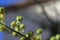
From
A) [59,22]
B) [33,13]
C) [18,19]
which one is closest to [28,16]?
[33,13]

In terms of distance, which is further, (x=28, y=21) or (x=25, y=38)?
(x=28, y=21)

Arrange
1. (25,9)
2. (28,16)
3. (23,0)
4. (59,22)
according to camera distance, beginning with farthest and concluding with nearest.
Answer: (25,9) → (28,16) → (23,0) → (59,22)

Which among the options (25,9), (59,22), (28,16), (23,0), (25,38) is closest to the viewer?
(25,38)

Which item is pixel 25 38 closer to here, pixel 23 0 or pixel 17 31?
pixel 17 31

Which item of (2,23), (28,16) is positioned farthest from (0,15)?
(28,16)

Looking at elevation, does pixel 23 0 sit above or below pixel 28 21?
above

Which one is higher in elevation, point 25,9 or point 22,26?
point 25,9

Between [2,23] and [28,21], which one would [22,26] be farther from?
[28,21]

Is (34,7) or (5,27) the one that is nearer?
(5,27)

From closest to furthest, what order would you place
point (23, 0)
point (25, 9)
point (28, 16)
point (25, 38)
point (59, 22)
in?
1. point (25, 38)
2. point (59, 22)
3. point (23, 0)
4. point (28, 16)
5. point (25, 9)
